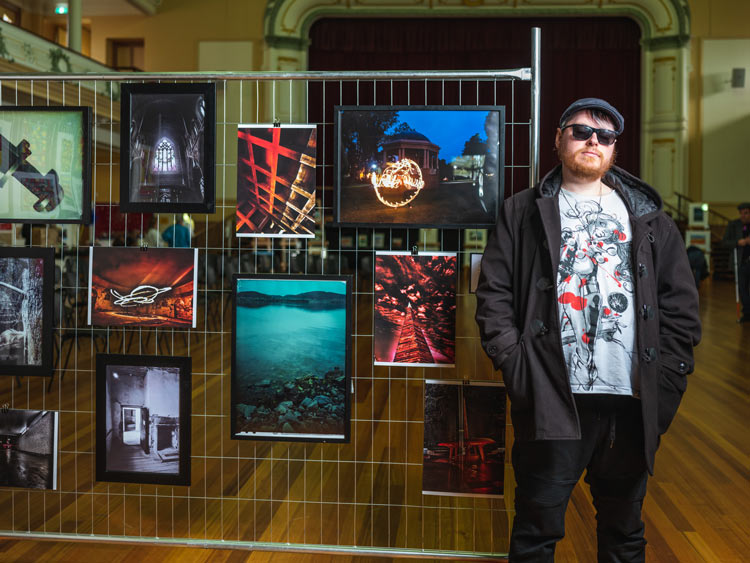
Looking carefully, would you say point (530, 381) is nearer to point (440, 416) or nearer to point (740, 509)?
point (440, 416)

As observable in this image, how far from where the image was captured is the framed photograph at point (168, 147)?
2703mm

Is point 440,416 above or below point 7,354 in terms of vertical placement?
below

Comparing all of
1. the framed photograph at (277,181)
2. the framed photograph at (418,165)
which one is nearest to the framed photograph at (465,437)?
the framed photograph at (418,165)

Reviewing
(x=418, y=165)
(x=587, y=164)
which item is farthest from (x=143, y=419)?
(x=587, y=164)

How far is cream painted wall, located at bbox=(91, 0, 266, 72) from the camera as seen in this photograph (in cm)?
1755

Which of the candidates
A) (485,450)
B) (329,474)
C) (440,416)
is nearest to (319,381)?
(440,416)

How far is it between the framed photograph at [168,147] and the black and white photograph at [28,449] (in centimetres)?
91

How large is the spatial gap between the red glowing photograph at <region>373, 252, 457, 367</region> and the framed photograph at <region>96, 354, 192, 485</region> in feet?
2.57

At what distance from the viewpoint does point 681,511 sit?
3.17 metres

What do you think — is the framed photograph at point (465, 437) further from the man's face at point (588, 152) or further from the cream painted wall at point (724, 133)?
the cream painted wall at point (724, 133)

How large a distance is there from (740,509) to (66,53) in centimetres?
1251

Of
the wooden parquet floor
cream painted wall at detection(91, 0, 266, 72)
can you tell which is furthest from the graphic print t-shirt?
cream painted wall at detection(91, 0, 266, 72)

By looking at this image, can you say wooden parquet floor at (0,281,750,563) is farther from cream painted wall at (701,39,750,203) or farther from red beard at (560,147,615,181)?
cream painted wall at (701,39,750,203)

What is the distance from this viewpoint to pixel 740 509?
10.4 feet
